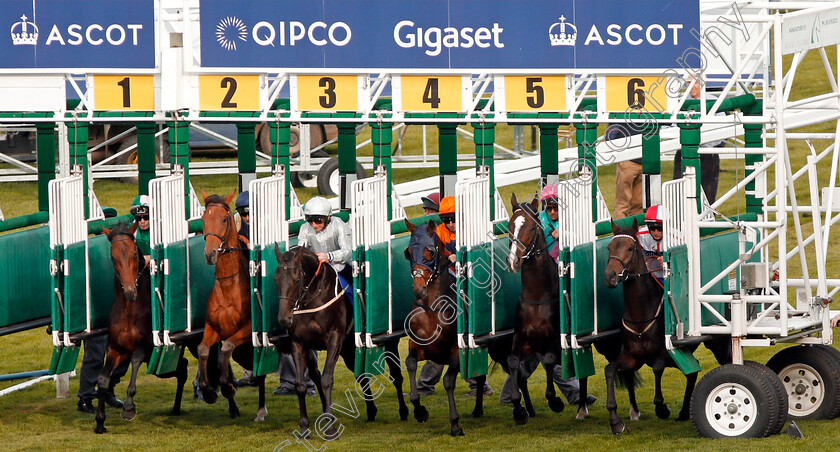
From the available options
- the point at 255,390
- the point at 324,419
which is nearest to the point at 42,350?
the point at 255,390

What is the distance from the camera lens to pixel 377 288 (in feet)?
30.7

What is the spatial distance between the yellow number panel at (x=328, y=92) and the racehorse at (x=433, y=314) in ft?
3.58

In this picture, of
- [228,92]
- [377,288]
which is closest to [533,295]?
[377,288]

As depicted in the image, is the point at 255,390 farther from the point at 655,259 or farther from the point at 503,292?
the point at 655,259

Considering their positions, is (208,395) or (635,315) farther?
(208,395)

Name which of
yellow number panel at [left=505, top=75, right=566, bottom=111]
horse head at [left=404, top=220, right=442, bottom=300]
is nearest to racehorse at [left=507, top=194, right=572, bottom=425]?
horse head at [left=404, top=220, right=442, bottom=300]

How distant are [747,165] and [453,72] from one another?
2.59 metres

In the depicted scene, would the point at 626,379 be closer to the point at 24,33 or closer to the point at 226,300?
the point at 226,300

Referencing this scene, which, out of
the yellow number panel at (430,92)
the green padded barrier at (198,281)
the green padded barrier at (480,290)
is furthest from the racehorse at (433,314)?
the green padded barrier at (198,281)

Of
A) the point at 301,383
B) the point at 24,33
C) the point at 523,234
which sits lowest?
the point at 301,383

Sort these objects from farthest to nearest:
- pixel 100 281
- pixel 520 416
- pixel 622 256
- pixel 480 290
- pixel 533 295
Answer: pixel 100 281
pixel 520 416
pixel 533 295
pixel 480 290
pixel 622 256

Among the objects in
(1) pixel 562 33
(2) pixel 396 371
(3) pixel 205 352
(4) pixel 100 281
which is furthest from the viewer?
(2) pixel 396 371

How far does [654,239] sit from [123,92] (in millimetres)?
4049

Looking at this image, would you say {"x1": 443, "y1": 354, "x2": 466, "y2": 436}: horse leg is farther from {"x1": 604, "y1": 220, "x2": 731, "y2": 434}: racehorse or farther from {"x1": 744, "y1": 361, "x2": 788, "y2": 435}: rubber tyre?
{"x1": 744, "y1": 361, "x2": 788, "y2": 435}: rubber tyre
